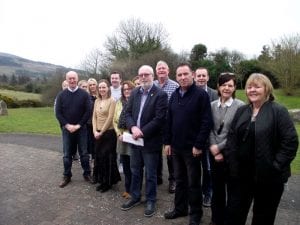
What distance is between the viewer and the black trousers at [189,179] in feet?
15.1

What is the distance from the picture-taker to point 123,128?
5.58 m

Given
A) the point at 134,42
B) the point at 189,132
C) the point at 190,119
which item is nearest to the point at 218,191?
the point at 189,132

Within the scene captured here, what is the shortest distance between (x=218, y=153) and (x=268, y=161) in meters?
0.95

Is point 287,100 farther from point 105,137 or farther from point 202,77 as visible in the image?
→ point 105,137

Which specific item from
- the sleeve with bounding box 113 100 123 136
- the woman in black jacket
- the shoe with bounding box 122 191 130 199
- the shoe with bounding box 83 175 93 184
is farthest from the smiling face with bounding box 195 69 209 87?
the shoe with bounding box 83 175 93 184

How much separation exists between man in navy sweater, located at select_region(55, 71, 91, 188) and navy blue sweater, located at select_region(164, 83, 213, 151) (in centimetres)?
247

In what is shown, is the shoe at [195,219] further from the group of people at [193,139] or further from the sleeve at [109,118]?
the sleeve at [109,118]

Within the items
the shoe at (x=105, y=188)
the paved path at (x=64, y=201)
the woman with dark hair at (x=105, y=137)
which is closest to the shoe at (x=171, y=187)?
the paved path at (x=64, y=201)

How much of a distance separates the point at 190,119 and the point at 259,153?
1250mm

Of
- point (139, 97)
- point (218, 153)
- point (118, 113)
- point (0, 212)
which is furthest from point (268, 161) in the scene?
point (0, 212)

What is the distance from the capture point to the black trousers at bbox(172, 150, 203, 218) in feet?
15.1

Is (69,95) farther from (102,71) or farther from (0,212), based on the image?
(102,71)

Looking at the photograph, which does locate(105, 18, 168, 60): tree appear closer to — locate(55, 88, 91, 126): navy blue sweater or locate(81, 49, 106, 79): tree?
locate(81, 49, 106, 79): tree

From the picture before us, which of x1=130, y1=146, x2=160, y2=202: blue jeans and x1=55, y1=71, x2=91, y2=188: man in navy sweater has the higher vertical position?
x1=55, y1=71, x2=91, y2=188: man in navy sweater
